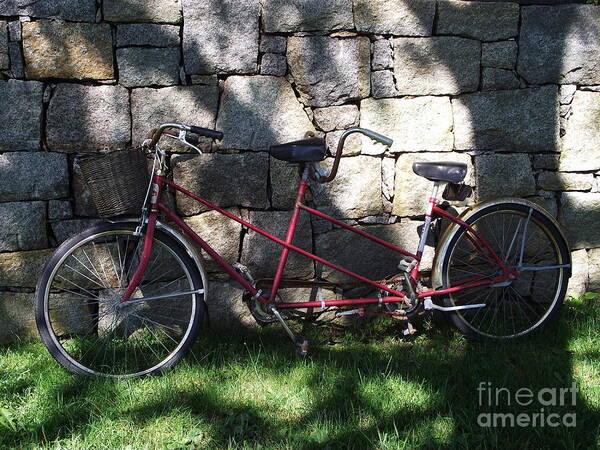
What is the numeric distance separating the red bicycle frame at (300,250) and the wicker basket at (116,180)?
90 mm

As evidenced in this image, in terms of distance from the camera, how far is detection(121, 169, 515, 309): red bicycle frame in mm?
3059

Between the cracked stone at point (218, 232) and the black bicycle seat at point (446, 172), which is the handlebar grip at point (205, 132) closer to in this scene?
the cracked stone at point (218, 232)

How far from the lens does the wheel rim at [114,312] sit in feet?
11.0

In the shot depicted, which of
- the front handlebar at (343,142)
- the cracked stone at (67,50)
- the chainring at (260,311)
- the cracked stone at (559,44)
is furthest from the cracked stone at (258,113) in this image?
the cracked stone at (559,44)

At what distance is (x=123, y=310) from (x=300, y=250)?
985 millimetres

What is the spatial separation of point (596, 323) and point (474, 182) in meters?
1.14

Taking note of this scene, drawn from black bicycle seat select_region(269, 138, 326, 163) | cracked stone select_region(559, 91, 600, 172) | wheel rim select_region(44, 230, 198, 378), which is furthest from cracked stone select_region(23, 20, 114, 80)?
cracked stone select_region(559, 91, 600, 172)

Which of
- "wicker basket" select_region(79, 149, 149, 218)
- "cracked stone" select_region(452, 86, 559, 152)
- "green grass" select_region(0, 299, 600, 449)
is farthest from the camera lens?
"cracked stone" select_region(452, 86, 559, 152)

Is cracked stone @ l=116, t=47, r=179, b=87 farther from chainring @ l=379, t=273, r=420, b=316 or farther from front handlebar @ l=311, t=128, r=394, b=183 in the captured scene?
chainring @ l=379, t=273, r=420, b=316

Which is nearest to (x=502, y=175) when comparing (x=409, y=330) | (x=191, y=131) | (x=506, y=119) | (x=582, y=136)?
(x=506, y=119)

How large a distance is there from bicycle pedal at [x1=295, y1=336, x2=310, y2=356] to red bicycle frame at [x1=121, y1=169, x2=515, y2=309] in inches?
7.3

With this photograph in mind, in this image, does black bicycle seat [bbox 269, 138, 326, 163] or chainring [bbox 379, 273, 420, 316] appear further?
chainring [bbox 379, 273, 420, 316]

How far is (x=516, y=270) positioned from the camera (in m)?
3.45

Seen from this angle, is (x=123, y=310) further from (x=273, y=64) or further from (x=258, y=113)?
(x=273, y=64)
